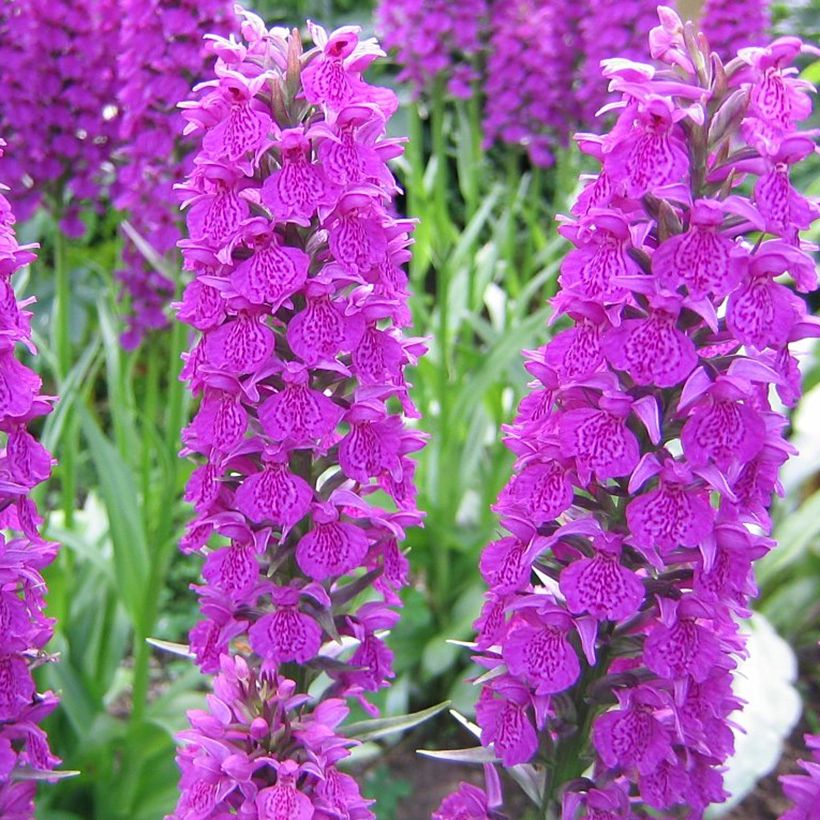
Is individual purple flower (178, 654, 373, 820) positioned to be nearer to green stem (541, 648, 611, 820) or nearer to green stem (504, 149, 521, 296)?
green stem (541, 648, 611, 820)

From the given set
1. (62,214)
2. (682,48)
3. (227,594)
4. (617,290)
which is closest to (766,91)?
(682,48)

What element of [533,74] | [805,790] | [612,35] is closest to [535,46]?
[533,74]

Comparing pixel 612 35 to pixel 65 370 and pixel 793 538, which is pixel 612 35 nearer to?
pixel 793 538

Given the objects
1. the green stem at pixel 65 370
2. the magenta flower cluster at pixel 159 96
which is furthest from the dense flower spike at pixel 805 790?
the green stem at pixel 65 370

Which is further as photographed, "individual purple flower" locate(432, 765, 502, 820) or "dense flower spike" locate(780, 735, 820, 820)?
"individual purple flower" locate(432, 765, 502, 820)

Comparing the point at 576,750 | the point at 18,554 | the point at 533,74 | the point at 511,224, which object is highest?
the point at 533,74

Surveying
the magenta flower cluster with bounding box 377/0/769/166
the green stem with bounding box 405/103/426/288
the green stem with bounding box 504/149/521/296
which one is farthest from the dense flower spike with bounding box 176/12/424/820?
the green stem with bounding box 504/149/521/296
